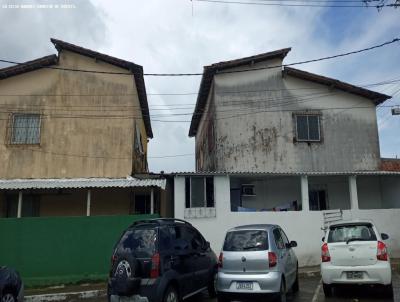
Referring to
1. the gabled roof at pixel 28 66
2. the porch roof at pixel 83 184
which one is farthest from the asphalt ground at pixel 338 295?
the gabled roof at pixel 28 66

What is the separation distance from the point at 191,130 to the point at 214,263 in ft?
65.8

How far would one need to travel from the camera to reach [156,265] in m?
7.69

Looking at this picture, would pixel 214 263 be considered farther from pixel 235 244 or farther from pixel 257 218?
pixel 257 218

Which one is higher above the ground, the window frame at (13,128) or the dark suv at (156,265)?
the window frame at (13,128)

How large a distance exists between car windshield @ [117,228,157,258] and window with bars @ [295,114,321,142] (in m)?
12.0

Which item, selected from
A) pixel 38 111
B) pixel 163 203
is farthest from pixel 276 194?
pixel 38 111

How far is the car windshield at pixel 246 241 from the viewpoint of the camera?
343 inches

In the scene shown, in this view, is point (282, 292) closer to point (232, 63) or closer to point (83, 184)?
point (83, 184)

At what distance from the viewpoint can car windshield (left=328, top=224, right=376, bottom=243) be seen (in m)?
9.30

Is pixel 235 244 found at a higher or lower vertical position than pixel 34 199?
lower

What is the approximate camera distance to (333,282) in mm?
9266

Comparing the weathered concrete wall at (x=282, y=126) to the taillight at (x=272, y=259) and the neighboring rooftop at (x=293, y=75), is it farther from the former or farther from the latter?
the taillight at (x=272, y=259)

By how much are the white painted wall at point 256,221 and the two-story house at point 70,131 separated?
3.02 m

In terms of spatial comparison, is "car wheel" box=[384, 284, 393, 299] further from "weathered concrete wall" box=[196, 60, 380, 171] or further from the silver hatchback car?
"weathered concrete wall" box=[196, 60, 380, 171]
